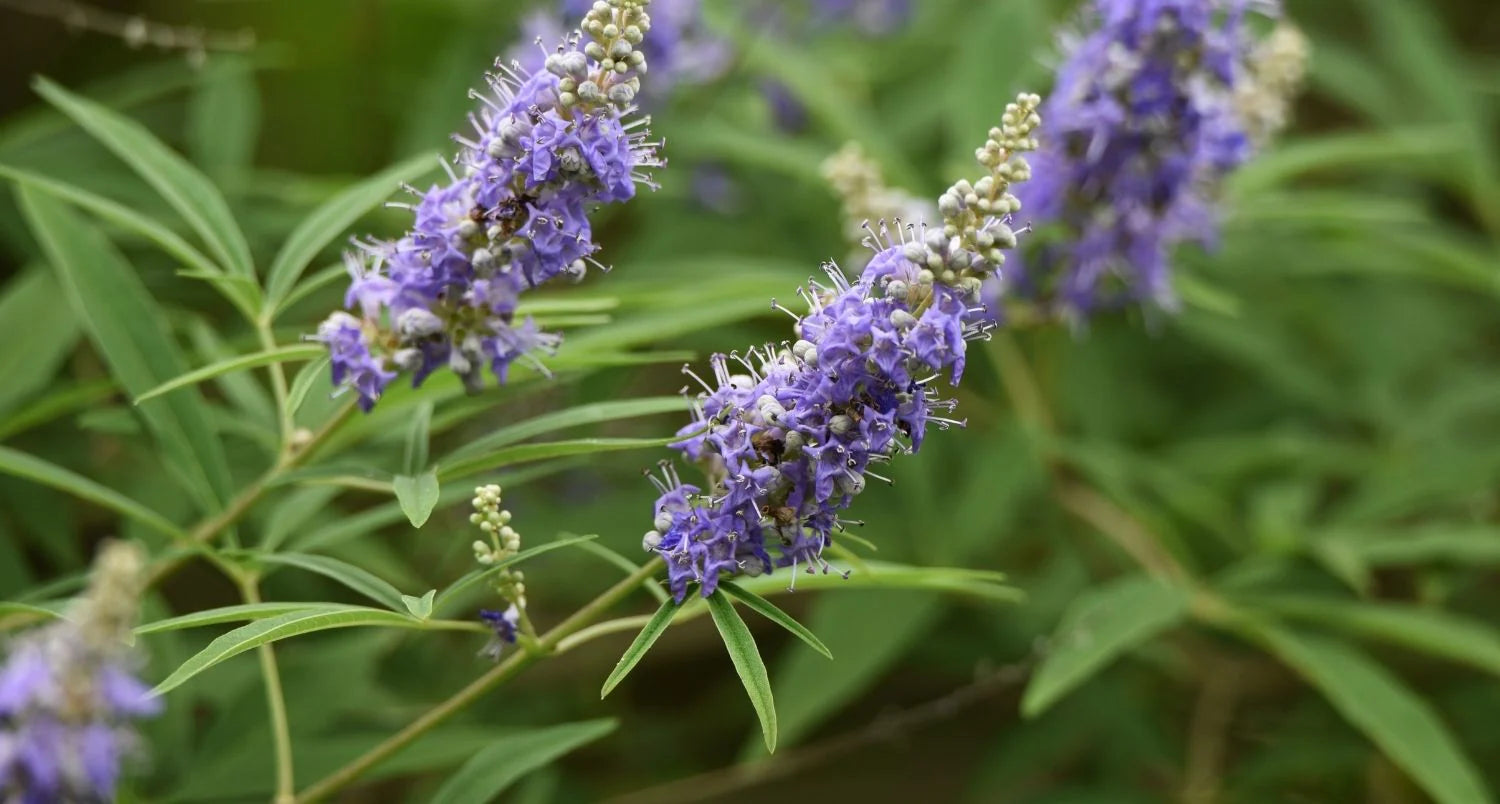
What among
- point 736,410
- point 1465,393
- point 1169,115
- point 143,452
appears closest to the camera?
point 736,410

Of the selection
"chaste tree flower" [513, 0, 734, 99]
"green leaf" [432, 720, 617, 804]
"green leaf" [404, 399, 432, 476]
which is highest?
"chaste tree flower" [513, 0, 734, 99]

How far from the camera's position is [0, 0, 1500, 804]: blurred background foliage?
114 inches

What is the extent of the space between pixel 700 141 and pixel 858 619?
129 centimetres

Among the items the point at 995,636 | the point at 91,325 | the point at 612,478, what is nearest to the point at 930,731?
the point at 995,636

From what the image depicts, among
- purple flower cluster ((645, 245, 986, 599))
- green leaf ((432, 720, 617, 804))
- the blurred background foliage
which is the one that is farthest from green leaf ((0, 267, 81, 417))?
purple flower cluster ((645, 245, 986, 599))

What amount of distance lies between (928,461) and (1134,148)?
3.72 ft

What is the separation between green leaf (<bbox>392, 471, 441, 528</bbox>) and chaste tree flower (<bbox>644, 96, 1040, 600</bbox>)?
286 mm

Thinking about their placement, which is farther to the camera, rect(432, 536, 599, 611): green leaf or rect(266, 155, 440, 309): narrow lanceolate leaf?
rect(266, 155, 440, 309): narrow lanceolate leaf

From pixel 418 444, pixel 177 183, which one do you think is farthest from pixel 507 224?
pixel 177 183

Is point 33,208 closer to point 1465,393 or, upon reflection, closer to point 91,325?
point 91,325

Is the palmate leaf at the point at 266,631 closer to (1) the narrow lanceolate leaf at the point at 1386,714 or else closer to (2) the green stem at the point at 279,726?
(2) the green stem at the point at 279,726

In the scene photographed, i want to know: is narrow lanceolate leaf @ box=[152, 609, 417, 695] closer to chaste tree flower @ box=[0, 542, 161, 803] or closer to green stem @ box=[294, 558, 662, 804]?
green stem @ box=[294, 558, 662, 804]

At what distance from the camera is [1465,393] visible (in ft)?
12.8

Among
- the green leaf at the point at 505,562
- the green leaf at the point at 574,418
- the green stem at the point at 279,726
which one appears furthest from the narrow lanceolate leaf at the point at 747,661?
the green stem at the point at 279,726
